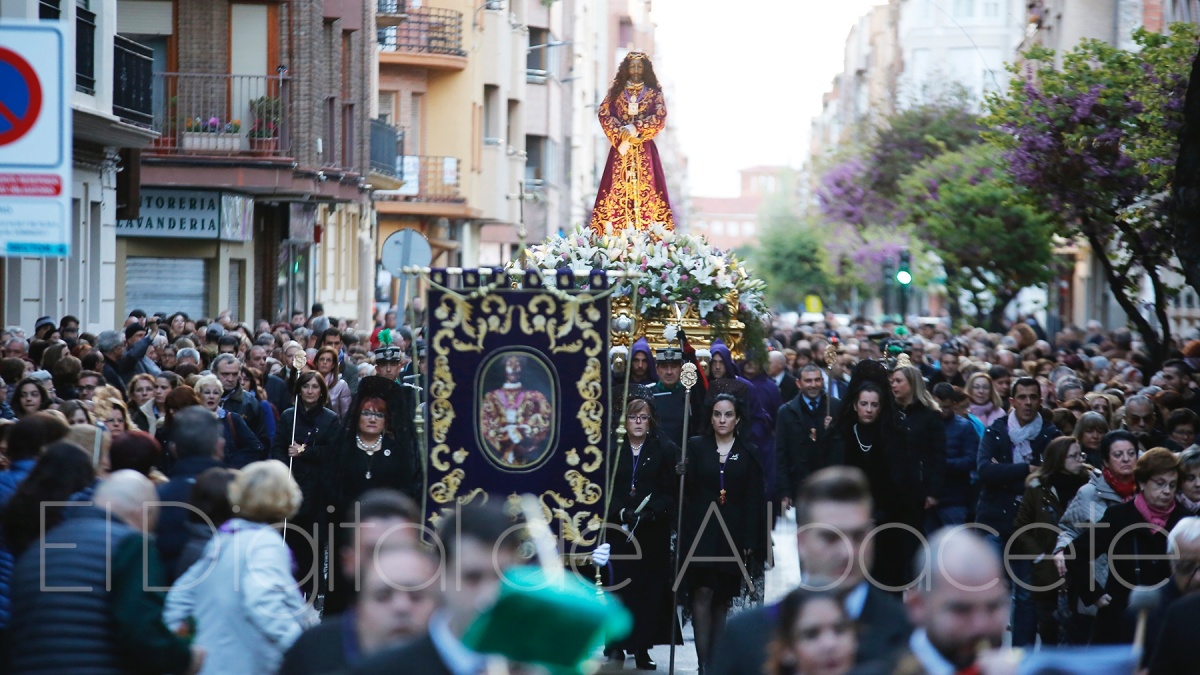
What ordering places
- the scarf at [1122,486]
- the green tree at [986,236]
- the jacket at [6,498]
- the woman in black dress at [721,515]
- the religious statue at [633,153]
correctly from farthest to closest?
the green tree at [986,236]
the religious statue at [633,153]
the woman in black dress at [721,515]
the scarf at [1122,486]
the jacket at [6,498]

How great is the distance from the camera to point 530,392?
10180 millimetres

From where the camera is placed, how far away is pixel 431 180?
135 feet

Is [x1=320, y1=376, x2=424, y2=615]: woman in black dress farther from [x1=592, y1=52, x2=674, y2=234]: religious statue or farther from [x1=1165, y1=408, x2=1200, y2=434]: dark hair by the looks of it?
[x1=592, y1=52, x2=674, y2=234]: religious statue

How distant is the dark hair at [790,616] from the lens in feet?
16.5

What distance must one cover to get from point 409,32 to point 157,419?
1128 inches

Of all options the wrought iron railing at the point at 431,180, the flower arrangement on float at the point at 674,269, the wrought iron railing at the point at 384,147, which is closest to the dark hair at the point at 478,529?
the flower arrangement on float at the point at 674,269

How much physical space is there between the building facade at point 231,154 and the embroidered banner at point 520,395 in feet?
46.0

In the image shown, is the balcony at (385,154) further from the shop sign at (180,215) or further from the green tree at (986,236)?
the green tree at (986,236)

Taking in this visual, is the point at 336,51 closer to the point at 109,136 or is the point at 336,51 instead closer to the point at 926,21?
the point at 109,136

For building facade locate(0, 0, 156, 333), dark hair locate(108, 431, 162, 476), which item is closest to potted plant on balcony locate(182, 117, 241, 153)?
building facade locate(0, 0, 156, 333)

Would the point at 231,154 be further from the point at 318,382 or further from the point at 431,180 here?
the point at 431,180

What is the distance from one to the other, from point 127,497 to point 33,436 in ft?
6.09

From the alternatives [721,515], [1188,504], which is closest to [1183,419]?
[1188,504]

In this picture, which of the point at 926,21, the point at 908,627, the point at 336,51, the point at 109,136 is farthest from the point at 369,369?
the point at 926,21
